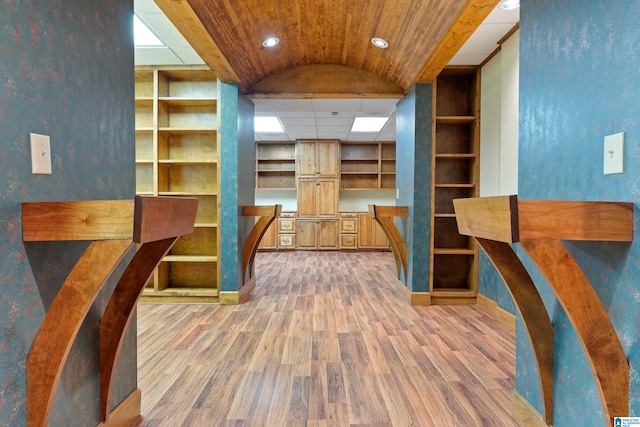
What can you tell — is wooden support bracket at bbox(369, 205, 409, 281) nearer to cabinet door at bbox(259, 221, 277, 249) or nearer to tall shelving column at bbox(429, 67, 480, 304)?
tall shelving column at bbox(429, 67, 480, 304)

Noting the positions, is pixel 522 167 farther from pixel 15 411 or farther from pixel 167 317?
pixel 167 317

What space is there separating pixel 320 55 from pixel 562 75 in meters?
2.55

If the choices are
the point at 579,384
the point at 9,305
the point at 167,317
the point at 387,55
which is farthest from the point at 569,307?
the point at 167,317

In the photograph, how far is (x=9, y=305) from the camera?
906 mm

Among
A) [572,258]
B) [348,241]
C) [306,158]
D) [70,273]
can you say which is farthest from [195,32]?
[348,241]

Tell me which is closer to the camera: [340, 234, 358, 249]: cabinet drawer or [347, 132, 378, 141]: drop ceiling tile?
[347, 132, 378, 141]: drop ceiling tile

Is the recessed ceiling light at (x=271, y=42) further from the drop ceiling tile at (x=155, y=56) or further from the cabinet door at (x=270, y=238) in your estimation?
the cabinet door at (x=270, y=238)

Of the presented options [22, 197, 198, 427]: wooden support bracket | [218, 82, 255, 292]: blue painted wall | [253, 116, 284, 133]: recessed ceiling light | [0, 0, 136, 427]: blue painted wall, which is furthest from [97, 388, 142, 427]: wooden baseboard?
[253, 116, 284, 133]: recessed ceiling light

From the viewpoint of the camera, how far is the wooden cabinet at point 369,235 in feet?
23.5

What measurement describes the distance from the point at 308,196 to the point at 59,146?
609 centimetres

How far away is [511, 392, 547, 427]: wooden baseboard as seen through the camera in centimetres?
139

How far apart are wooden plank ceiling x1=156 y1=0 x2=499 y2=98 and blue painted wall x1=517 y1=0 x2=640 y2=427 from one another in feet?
2.83

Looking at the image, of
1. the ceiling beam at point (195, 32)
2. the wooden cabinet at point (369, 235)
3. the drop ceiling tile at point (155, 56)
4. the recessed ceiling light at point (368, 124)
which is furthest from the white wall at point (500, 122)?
the wooden cabinet at point (369, 235)

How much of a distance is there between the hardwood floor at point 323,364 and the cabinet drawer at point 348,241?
11.6 ft
